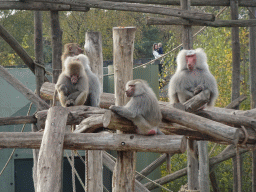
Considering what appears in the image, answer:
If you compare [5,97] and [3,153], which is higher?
[5,97]

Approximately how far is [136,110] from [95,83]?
5.87 feet

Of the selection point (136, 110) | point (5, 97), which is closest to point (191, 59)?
point (136, 110)

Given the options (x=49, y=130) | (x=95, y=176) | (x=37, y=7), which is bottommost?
(x=95, y=176)

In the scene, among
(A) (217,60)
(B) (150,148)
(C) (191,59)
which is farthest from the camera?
(A) (217,60)

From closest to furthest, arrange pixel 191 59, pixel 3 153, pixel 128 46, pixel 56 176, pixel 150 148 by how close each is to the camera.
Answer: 1. pixel 56 176
2. pixel 150 148
3. pixel 128 46
4. pixel 191 59
5. pixel 3 153

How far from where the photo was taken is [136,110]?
12.1 ft

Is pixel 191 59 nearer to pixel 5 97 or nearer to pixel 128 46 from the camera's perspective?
pixel 128 46

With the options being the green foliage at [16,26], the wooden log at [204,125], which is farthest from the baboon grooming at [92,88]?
the green foliage at [16,26]

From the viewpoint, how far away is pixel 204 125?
3701 mm

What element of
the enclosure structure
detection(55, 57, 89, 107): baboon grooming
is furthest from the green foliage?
detection(55, 57, 89, 107): baboon grooming

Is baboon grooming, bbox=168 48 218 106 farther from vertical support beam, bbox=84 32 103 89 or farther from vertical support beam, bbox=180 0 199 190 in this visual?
vertical support beam, bbox=84 32 103 89

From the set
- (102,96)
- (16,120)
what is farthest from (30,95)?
(102,96)

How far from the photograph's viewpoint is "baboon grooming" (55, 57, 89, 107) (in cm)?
502

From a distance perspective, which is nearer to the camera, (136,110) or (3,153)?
(136,110)
